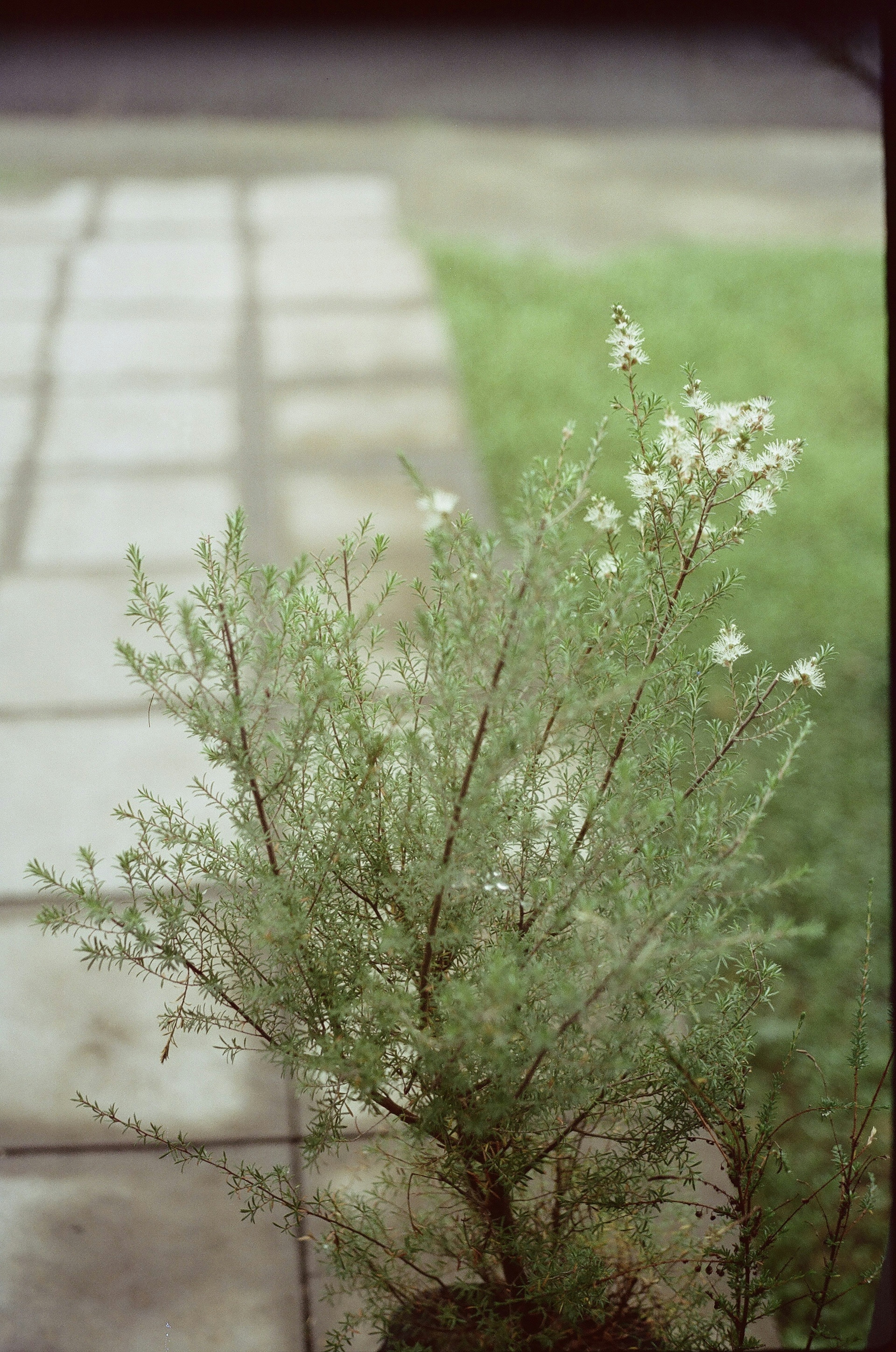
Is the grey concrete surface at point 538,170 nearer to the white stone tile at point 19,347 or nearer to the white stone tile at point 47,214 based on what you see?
the white stone tile at point 47,214

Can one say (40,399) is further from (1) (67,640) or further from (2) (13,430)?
(1) (67,640)

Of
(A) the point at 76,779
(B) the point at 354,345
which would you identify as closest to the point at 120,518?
(A) the point at 76,779

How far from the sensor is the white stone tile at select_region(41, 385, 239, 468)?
3871 mm

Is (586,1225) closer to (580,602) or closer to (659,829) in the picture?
(659,829)

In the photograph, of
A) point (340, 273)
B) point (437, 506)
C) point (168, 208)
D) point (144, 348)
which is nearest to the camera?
point (437, 506)

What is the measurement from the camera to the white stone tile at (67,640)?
2.84m

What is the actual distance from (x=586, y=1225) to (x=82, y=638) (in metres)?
2.09

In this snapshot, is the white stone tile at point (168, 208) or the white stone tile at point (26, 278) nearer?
the white stone tile at point (26, 278)

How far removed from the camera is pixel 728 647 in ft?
3.62

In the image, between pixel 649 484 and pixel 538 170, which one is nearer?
pixel 649 484

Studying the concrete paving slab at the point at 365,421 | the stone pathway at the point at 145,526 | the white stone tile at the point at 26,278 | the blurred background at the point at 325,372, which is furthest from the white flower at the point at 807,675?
the white stone tile at the point at 26,278

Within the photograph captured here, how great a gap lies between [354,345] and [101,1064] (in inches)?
131

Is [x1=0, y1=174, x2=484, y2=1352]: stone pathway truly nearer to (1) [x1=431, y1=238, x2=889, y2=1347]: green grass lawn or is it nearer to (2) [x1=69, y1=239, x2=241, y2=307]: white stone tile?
(2) [x1=69, y1=239, x2=241, y2=307]: white stone tile

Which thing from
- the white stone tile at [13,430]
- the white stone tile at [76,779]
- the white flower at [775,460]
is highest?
the white stone tile at [13,430]
